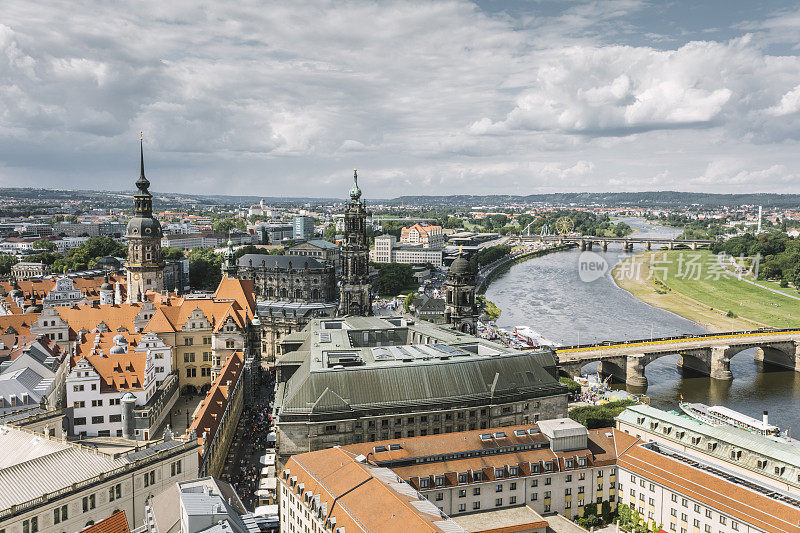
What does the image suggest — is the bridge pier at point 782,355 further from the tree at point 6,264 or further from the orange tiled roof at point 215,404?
the tree at point 6,264

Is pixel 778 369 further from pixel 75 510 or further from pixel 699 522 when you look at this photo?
pixel 75 510

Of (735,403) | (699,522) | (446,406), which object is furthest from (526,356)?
(735,403)

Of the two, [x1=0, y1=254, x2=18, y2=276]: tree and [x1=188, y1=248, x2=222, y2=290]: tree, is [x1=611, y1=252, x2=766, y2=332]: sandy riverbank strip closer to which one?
[x1=188, y1=248, x2=222, y2=290]: tree

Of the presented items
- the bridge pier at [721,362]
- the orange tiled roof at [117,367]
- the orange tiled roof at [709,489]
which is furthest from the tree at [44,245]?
the orange tiled roof at [709,489]

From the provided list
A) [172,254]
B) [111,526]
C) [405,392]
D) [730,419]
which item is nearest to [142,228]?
[405,392]

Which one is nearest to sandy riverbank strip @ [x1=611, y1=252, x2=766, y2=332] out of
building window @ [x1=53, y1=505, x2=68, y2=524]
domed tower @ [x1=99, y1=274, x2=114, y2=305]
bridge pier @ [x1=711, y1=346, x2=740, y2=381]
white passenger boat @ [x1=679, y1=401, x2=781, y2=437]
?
bridge pier @ [x1=711, y1=346, x2=740, y2=381]

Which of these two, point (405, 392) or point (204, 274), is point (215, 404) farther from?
point (204, 274)
